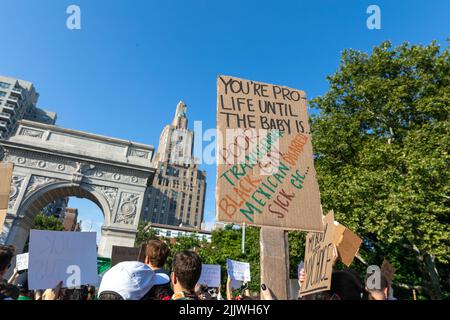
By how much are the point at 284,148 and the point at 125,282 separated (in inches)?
85.5

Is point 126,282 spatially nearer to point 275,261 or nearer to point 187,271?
point 187,271

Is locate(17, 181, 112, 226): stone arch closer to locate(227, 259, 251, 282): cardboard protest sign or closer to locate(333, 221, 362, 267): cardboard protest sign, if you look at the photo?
locate(227, 259, 251, 282): cardboard protest sign

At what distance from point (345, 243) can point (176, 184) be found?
120m

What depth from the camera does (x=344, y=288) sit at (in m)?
2.50

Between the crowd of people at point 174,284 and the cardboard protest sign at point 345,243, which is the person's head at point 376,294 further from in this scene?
the cardboard protest sign at point 345,243

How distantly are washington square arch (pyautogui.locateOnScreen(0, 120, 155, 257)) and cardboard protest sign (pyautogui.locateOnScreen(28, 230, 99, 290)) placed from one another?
1902cm

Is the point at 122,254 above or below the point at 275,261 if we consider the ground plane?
above

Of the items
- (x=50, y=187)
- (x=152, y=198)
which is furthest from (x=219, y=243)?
(x=152, y=198)

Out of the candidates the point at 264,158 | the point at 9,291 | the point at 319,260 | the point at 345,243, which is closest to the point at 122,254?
the point at 9,291

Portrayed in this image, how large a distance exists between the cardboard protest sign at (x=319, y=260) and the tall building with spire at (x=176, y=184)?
11367cm

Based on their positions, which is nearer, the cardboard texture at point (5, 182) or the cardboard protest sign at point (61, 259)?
the cardboard protest sign at point (61, 259)

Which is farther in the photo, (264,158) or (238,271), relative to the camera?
(238,271)

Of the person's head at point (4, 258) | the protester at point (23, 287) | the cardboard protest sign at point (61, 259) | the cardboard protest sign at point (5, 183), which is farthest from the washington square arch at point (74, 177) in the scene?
the person's head at point (4, 258)

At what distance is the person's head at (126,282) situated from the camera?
2.32 meters
